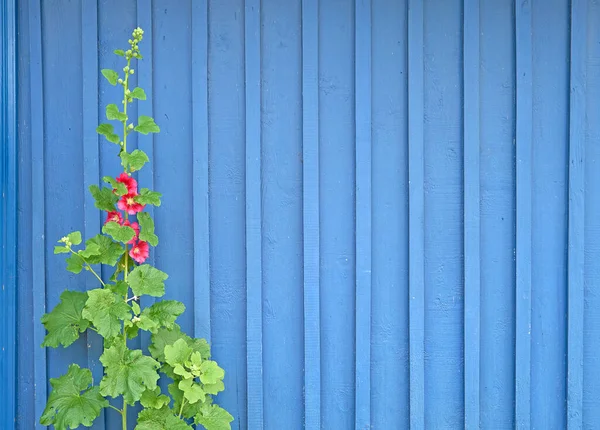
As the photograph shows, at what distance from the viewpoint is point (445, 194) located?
8.50 feet

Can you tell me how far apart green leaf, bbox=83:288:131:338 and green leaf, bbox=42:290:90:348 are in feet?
0.49

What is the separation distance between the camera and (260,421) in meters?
2.58

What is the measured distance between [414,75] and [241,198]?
0.75 metres

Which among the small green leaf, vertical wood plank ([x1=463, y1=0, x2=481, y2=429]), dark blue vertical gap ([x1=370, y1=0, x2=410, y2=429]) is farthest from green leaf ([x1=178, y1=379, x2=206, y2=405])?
vertical wood plank ([x1=463, y1=0, x2=481, y2=429])

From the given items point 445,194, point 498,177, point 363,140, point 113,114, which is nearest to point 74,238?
point 113,114

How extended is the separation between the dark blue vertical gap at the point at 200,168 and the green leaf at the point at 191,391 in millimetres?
274

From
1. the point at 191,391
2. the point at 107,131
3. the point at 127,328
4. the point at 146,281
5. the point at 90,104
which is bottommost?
the point at 191,391

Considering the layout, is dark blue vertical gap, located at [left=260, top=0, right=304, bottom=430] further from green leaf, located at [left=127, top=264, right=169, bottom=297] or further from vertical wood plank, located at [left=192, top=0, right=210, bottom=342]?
green leaf, located at [left=127, top=264, right=169, bottom=297]

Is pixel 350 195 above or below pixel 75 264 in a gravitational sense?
above

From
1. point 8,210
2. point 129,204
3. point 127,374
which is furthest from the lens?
point 8,210

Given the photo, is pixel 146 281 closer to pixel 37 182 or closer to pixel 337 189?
pixel 37 182

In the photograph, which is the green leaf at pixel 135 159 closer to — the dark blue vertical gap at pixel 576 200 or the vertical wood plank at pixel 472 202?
the vertical wood plank at pixel 472 202

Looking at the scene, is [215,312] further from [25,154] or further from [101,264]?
[25,154]

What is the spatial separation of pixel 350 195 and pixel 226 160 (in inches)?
18.1
